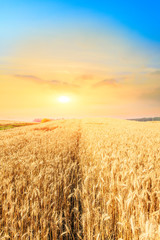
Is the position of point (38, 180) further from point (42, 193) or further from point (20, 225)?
point (20, 225)

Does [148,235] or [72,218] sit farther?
[72,218]

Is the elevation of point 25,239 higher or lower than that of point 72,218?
higher

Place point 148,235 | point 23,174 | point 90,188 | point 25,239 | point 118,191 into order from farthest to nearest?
point 23,174 < point 90,188 < point 118,191 < point 25,239 < point 148,235

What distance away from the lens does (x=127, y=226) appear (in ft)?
7.01

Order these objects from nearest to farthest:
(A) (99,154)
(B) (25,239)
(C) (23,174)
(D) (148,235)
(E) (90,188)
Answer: (D) (148,235), (B) (25,239), (E) (90,188), (C) (23,174), (A) (99,154)

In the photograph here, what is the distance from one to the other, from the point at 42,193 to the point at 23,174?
109 cm

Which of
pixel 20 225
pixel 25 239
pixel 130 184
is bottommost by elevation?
pixel 25 239

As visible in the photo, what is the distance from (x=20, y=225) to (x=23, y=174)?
5.63ft

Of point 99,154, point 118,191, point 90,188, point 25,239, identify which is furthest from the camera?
point 99,154

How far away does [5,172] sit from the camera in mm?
3895

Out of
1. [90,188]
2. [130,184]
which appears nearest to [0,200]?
[90,188]

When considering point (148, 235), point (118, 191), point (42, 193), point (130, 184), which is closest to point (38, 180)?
→ point (42, 193)

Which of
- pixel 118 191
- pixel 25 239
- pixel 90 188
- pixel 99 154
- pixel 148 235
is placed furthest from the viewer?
pixel 99 154

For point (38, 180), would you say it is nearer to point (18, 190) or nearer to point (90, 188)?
point (18, 190)
